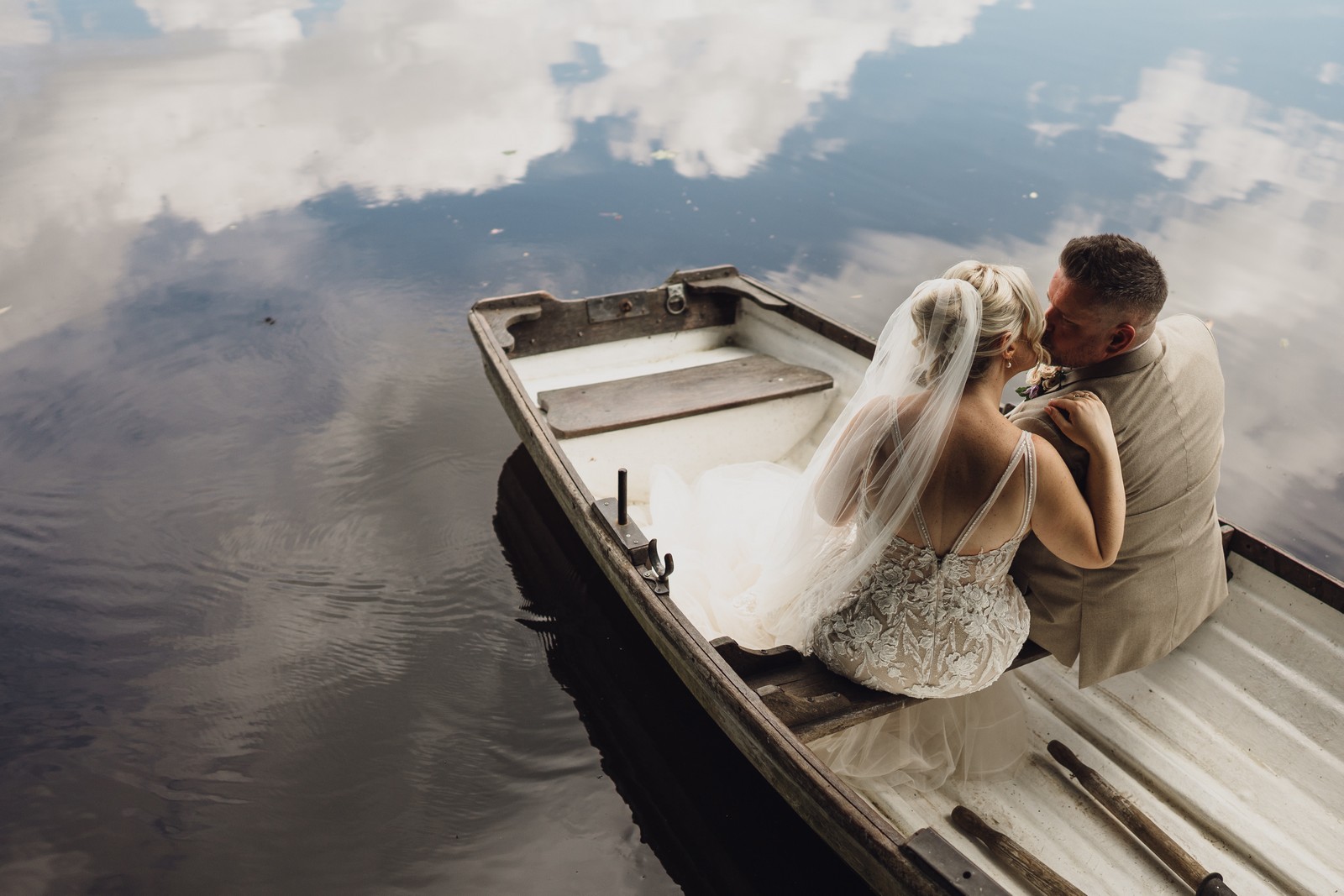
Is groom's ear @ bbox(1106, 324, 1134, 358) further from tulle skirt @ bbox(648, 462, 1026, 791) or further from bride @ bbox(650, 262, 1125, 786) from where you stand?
tulle skirt @ bbox(648, 462, 1026, 791)

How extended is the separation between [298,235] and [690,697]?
6.60 meters

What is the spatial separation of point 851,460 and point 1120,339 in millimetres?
821

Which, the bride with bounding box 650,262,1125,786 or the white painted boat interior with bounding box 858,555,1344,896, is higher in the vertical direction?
the bride with bounding box 650,262,1125,786

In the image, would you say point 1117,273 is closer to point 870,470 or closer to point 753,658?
point 870,470

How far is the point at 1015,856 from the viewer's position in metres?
2.92

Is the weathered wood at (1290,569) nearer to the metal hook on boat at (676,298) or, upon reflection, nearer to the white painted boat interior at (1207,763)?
the white painted boat interior at (1207,763)

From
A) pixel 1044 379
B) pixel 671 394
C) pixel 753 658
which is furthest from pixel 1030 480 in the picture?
pixel 671 394

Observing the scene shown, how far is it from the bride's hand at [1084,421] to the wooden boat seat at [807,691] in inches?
41.3

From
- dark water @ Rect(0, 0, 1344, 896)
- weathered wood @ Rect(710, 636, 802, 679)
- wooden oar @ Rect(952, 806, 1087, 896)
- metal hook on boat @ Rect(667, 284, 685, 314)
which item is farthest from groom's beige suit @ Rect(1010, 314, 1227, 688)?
metal hook on boat @ Rect(667, 284, 685, 314)

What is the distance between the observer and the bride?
7.84 ft

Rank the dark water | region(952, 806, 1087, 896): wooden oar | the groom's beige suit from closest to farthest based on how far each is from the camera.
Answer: the groom's beige suit, region(952, 806, 1087, 896): wooden oar, the dark water

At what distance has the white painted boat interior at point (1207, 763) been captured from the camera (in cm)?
300

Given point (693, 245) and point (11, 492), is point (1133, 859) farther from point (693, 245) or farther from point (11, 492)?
point (693, 245)

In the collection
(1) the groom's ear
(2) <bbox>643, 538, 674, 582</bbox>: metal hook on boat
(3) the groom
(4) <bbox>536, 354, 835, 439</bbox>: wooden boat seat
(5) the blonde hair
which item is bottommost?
(4) <bbox>536, 354, 835, 439</bbox>: wooden boat seat
